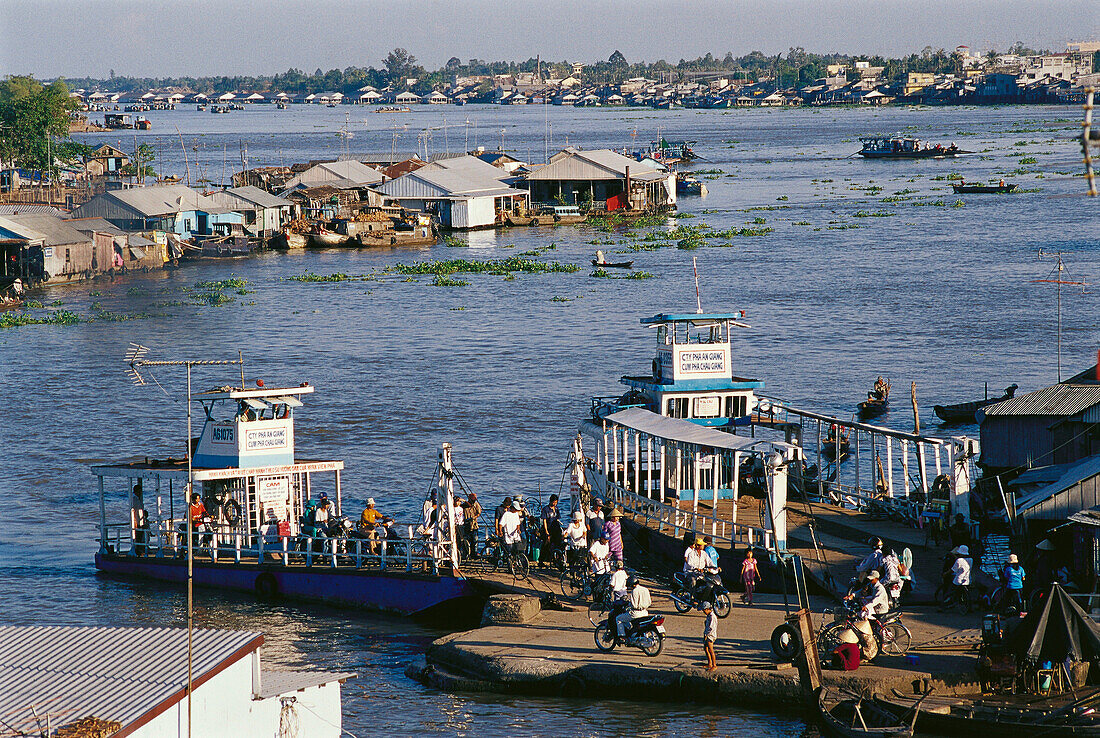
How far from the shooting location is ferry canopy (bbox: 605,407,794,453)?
24547 mm

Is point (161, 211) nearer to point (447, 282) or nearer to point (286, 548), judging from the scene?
point (447, 282)

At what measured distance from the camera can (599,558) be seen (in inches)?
868

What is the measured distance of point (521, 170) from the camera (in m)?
107

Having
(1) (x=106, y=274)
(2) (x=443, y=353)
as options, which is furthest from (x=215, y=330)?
(1) (x=106, y=274)

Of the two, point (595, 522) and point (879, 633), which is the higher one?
point (595, 522)

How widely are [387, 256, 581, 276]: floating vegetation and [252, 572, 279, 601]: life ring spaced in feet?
158

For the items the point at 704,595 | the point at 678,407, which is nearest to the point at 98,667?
the point at 704,595

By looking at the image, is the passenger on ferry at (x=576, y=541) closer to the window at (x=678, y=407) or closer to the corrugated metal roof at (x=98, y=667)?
the window at (x=678, y=407)

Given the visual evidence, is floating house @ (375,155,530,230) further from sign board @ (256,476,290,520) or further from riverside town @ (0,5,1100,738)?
sign board @ (256,476,290,520)

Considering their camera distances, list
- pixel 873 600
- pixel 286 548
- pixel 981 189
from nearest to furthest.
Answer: pixel 873 600
pixel 286 548
pixel 981 189

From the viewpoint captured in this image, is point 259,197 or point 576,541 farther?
point 259,197

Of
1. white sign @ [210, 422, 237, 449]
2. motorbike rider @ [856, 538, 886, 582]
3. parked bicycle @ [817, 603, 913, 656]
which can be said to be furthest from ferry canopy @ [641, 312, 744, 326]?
parked bicycle @ [817, 603, 913, 656]

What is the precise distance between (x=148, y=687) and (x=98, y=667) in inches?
35.7

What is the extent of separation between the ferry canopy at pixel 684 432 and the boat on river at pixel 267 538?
188 inches
